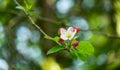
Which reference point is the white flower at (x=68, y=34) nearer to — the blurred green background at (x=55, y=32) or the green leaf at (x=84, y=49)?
the green leaf at (x=84, y=49)

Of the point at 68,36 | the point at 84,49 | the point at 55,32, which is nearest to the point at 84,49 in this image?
the point at 84,49

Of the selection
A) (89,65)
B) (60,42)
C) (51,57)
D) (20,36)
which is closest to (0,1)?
(20,36)

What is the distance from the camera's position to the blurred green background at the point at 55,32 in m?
3.92

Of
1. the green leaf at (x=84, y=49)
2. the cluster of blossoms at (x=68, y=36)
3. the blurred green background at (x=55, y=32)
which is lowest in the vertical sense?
the green leaf at (x=84, y=49)

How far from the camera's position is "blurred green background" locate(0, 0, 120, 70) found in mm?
3920

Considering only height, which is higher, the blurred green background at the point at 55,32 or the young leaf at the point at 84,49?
the blurred green background at the point at 55,32

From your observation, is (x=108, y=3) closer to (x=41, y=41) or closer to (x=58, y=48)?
(x=41, y=41)

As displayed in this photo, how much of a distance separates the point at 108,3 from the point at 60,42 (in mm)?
2809

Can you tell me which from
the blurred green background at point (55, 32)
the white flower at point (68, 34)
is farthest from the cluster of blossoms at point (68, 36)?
the blurred green background at point (55, 32)

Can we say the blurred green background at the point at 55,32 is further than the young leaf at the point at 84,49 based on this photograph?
Yes

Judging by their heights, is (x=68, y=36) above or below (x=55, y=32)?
below

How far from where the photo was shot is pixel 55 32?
14.0 ft

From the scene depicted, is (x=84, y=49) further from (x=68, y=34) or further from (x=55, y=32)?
(x=55, y=32)

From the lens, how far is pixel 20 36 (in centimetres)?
429
